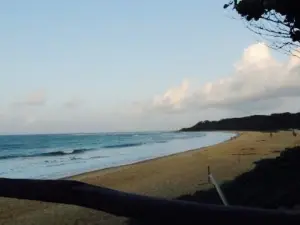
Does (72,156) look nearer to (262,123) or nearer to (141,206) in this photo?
(141,206)

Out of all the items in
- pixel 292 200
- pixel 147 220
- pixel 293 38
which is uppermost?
pixel 293 38

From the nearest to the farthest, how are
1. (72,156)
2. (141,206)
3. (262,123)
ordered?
(141,206), (72,156), (262,123)

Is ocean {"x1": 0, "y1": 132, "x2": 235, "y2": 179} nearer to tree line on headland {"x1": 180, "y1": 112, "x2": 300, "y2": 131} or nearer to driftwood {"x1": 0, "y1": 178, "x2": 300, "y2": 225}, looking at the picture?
driftwood {"x1": 0, "y1": 178, "x2": 300, "y2": 225}

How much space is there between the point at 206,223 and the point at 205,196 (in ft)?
30.3

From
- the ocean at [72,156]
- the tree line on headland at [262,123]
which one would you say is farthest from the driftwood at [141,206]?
the tree line on headland at [262,123]

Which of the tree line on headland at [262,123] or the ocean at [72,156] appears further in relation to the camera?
the tree line on headland at [262,123]

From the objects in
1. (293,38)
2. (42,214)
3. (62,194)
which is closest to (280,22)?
(293,38)

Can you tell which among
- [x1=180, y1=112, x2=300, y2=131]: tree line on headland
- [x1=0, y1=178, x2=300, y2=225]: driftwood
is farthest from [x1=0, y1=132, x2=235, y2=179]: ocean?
[x1=180, y1=112, x2=300, y2=131]: tree line on headland

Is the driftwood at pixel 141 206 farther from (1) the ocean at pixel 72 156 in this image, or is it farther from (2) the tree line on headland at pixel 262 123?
(2) the tree line on headland at pixel 262 123

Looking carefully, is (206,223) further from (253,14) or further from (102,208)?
(253,14)

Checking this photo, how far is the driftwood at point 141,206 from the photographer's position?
1686mm

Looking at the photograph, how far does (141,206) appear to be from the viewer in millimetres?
1940

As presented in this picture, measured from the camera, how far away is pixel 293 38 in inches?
447

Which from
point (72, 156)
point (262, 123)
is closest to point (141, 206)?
point (72, 156)
